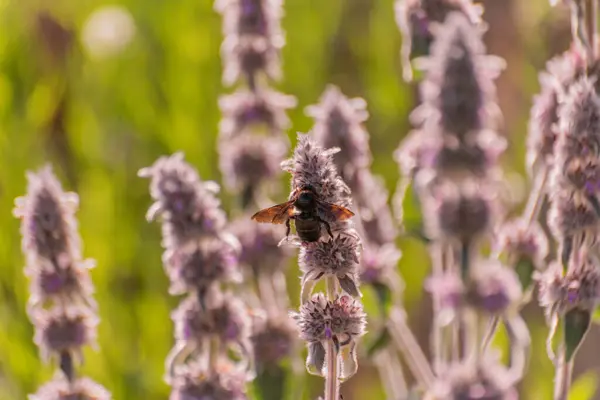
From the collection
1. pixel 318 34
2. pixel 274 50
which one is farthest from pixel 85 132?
pixel 274 50

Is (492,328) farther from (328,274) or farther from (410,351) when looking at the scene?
(328,274)

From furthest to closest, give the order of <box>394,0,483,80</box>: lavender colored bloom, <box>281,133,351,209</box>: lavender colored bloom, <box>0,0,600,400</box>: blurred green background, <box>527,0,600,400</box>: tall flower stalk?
1. <box>0,0,600,400</box>: blurred green background
2. <box>394,0,483,80</box>: lavender colored bloom
3. <box>527,0,600,400</box>: tall flower stalk
4. <box>281,133,351,209</box>: lavender colored bloom

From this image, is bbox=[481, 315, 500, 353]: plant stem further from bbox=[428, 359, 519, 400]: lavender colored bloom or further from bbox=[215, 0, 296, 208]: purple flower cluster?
bbox=[215, 0, 296, 208]: purple flower cluster

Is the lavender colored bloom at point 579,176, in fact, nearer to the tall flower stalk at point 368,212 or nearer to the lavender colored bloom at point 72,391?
the tall flower stalk at point 368,212

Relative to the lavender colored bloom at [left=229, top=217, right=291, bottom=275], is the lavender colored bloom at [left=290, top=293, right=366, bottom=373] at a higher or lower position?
lower

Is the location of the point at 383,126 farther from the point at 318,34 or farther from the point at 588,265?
the point at 588,265

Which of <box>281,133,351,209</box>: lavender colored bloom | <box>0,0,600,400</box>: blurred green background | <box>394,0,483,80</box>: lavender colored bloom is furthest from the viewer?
<box>0,0,600,400</box>: blurred green background

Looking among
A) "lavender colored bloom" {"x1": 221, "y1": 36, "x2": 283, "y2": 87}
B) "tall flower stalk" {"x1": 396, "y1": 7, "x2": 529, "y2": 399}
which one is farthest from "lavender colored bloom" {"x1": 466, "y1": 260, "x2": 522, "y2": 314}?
"lavender colored bloom" {"x1": 221, "y1": 36, "x2": 283, "y2": 87}
